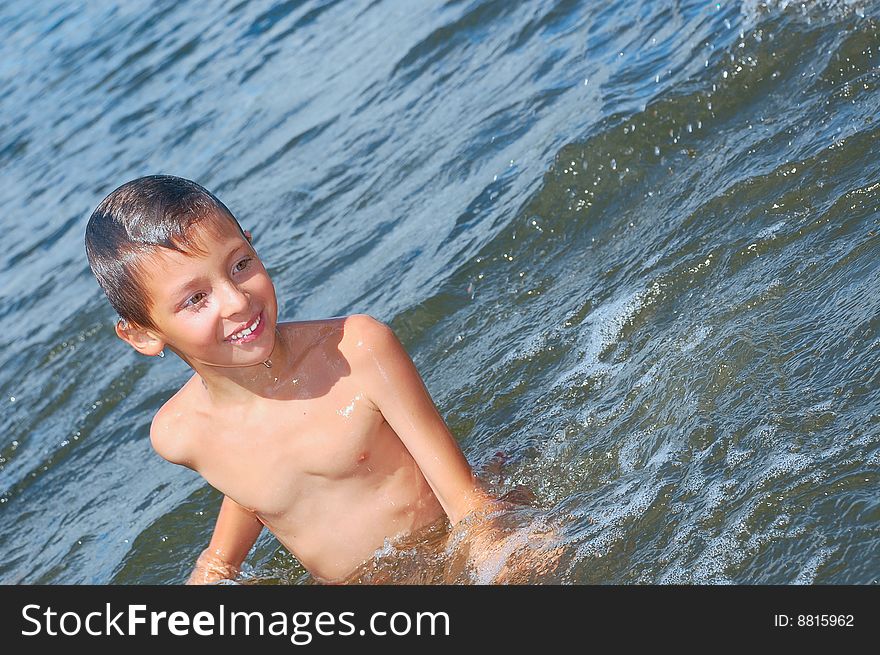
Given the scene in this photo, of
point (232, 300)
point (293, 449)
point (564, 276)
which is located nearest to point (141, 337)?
point (232, 300)

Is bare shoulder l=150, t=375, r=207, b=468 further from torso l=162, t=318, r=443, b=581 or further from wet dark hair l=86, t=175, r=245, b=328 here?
wet dark hair l=86, t=175, r=245, b=328

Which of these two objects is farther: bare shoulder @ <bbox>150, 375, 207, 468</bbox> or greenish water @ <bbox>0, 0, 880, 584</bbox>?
bare shoulder @ <bbox>150, 375, 207, 468</bbox>

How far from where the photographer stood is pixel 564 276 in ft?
17.3

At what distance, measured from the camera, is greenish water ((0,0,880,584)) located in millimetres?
3459

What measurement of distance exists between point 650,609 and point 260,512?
1569 millimetres

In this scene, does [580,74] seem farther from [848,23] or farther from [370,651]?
[370,651]

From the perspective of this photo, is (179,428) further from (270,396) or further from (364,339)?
(364,339)

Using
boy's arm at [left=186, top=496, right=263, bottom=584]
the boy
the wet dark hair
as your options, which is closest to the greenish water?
boy's arm at [left=186, top=496, right=263, bottom=584]

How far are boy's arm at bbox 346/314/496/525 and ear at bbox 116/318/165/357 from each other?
1.94ft

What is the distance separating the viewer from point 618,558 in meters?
3.36

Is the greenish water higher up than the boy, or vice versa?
the boy

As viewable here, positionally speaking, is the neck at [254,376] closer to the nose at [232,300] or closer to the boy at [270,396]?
the boy at [270,396]

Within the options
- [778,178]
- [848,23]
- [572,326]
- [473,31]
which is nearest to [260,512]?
[572,326]

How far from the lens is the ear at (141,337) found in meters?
3.62
